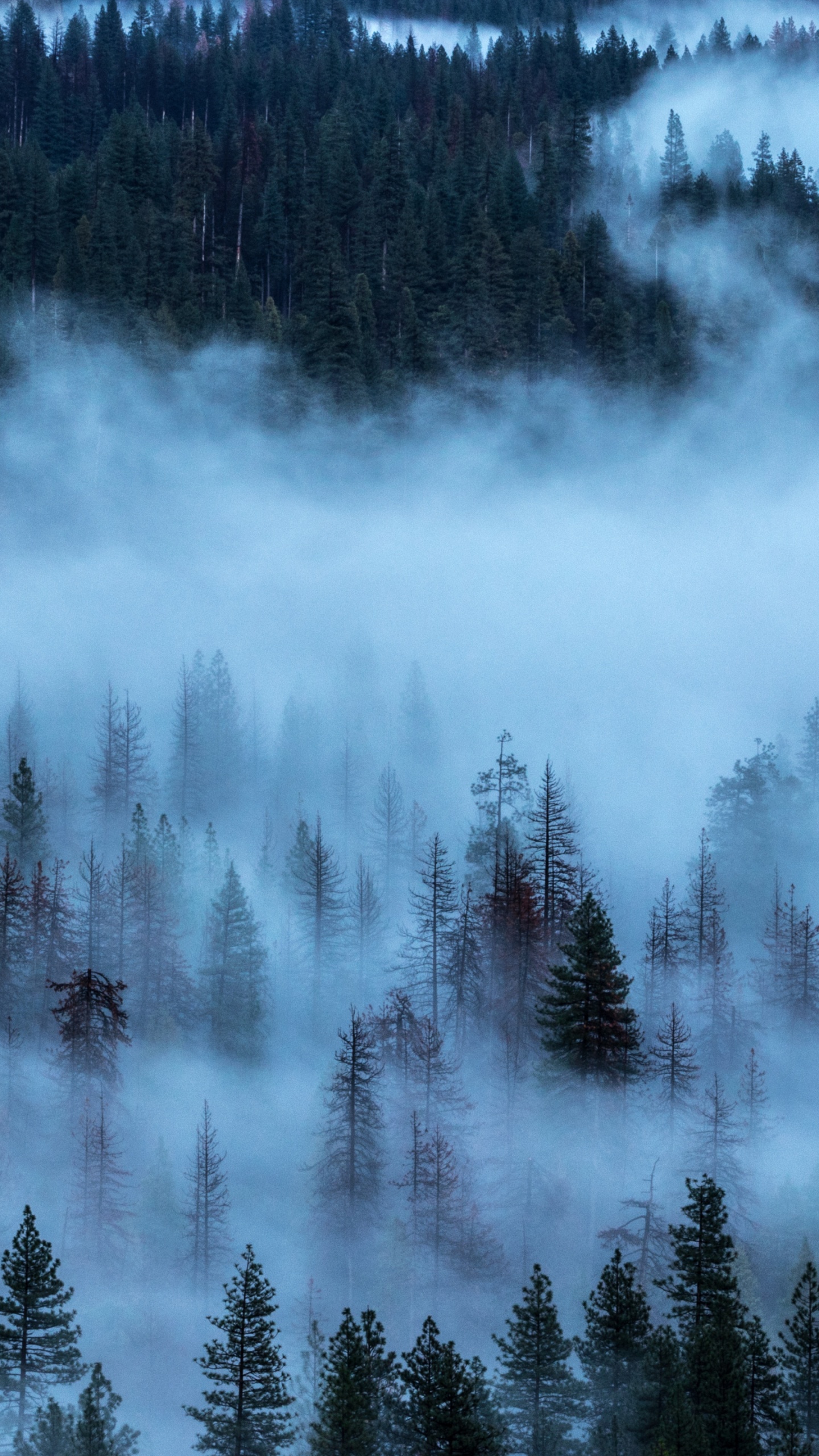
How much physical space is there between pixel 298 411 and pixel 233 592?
2268 cm

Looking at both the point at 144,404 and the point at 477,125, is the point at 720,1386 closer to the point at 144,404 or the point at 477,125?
the point at 144,404

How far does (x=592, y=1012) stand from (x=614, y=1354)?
43.5 feet

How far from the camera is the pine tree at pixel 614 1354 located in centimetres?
3728

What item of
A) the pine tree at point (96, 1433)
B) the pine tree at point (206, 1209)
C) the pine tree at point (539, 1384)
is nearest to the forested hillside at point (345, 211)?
the pine tree at point (206, 1209)

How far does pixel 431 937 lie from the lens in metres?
85.8

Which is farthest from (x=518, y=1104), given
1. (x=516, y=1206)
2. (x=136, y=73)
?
(x=136, y=73)

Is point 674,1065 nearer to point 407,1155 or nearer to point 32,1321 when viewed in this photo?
point 407,1155

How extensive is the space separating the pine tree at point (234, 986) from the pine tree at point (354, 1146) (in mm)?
9064

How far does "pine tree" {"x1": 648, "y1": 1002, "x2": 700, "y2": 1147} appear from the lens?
5803 cm

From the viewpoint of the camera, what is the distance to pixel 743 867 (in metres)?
88.4

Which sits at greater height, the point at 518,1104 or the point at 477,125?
the point at 477,125

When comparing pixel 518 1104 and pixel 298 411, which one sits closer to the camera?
pixel 518 1104

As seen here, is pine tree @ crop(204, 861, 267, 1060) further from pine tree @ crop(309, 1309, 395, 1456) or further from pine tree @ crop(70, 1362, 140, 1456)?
pine tree @ crop(309, 1309, 395, 1456)

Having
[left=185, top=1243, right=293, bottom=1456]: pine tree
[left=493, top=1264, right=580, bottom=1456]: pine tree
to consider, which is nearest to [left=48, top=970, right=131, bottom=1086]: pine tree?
[left=185, top=1243, right=293, bottom=1456]: pine tree
